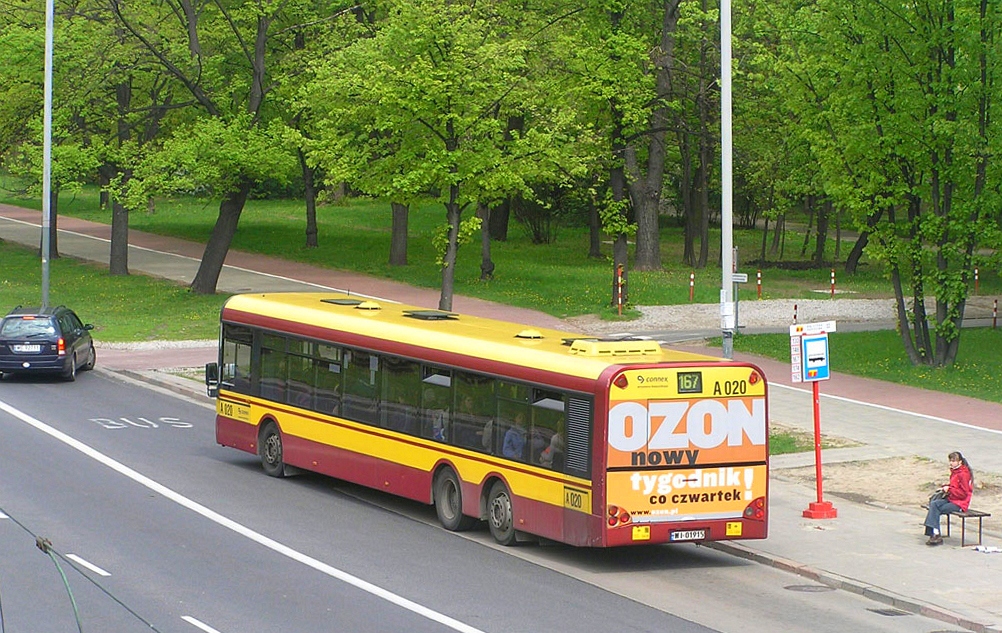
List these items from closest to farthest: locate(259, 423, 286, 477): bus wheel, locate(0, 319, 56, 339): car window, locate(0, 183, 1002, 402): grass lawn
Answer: locate(259, 423, 286, 477): bus wheel, locate(0, 319, 56, 339): car window, locate(0, 183, 1002, 402): grass lawn

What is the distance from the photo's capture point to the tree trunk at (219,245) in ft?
150

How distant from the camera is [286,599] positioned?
531 inches

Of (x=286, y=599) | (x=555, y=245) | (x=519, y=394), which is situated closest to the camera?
(x=286, y=599)

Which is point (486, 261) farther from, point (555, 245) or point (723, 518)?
point (723, 518)

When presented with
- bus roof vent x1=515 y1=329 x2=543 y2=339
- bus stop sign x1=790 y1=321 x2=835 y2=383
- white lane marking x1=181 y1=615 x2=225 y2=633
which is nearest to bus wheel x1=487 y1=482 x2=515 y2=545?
bus roof vent x1=515 y1=329 x2=543 y2=339

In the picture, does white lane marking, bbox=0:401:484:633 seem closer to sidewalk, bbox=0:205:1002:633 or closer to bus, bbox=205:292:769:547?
bus, bbox=205:292:769:547

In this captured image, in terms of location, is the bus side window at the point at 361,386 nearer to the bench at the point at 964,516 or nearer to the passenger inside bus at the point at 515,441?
the passenger inside bus at the point at 515,441

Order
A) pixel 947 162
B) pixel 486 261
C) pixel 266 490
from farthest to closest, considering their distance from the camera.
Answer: pixel 486 261
pixel 947 162
pixel 266 490

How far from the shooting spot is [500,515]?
1680 centimetres

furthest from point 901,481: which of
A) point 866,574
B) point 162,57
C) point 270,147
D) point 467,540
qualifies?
point 162,57

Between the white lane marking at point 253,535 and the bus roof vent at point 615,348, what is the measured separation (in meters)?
3.61

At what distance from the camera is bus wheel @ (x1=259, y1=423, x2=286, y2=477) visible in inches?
837

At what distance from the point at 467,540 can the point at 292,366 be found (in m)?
5.15

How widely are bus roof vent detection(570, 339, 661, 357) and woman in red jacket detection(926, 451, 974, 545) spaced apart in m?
4.04
